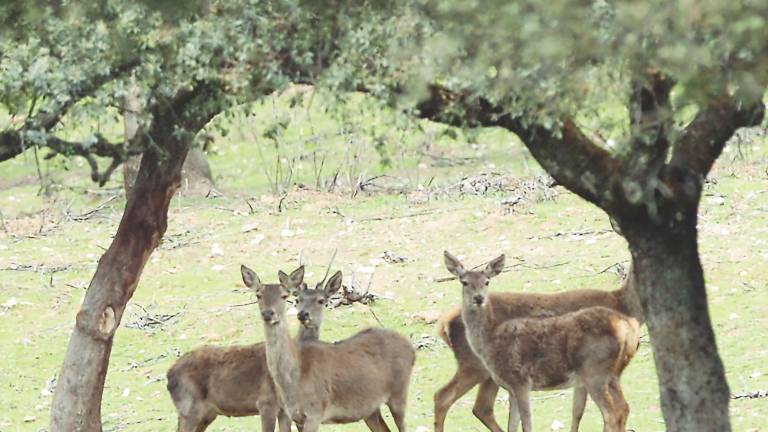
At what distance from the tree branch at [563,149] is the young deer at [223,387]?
4.30 m

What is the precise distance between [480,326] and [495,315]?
1.25ft

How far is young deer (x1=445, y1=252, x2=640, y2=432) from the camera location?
13.1 metres

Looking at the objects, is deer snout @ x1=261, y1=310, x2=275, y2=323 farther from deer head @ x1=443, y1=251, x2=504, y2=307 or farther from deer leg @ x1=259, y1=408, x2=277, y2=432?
deer head @ x1=443, y1=251, x2=504, y2=307

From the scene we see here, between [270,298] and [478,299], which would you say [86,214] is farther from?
[478,299]

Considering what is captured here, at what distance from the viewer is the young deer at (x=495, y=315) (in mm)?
14227

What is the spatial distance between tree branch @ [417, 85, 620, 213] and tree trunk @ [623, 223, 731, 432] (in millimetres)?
391

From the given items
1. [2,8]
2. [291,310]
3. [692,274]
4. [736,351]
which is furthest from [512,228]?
[2,8]

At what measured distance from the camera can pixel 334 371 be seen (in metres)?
13.6

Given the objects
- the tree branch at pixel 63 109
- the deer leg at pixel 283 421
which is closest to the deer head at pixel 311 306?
the deer leg at pixel 283 421

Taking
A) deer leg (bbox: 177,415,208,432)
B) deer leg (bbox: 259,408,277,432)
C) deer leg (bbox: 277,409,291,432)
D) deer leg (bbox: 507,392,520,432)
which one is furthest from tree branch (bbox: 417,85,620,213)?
deer leg (bbox: 177,415,208,432)

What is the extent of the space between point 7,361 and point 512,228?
661cm

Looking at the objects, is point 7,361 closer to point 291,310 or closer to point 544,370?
point 291,310

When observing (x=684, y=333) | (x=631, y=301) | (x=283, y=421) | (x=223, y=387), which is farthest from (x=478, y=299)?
(x=684, y=333)

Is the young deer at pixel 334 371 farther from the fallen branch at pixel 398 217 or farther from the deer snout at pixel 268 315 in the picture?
the fallen branch at pixel 398 217
